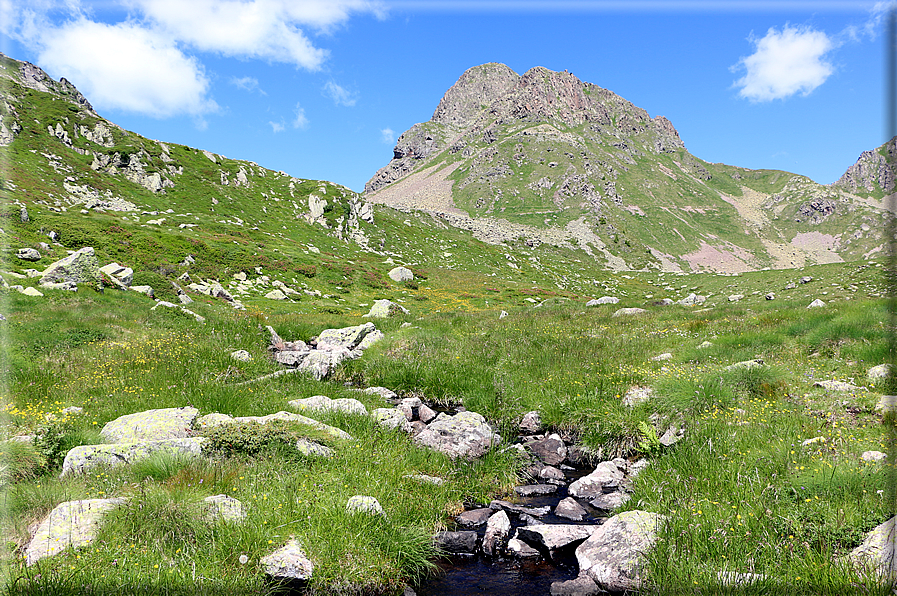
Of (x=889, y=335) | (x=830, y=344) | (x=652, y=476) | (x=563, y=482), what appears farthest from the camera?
(x=830, y=344)

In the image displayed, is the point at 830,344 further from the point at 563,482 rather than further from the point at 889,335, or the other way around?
the point at 563,482

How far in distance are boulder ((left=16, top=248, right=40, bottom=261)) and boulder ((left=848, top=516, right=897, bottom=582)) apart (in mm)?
37190

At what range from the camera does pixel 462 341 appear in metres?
17.6

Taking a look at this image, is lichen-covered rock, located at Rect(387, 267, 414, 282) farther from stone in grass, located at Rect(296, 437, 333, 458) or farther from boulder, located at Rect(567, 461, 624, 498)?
boulder, located at Rect(567, 461, 624, 498)

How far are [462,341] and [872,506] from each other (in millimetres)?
13589

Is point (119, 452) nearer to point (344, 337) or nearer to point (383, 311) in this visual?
point (344, 337)

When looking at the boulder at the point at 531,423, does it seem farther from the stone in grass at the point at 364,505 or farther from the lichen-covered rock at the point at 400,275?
the lichen-covered rock at the point at 400,275

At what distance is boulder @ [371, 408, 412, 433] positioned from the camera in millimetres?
9305

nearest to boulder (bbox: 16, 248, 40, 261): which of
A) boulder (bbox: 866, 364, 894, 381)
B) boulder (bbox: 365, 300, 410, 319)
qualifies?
boulder (bbox: 365, 300, 410, 319)

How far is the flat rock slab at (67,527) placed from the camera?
4203mm

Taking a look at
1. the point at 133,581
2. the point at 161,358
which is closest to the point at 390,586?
the point at 133,581

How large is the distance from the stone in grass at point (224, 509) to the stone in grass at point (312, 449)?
1.71m

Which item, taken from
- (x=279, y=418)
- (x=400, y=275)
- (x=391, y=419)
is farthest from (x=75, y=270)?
(x=400, y=275)

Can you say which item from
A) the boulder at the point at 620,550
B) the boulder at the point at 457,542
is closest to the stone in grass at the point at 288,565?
the boulder at the point at 457,542
